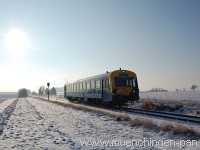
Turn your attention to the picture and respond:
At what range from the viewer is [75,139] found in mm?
11273

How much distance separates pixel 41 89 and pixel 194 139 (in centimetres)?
15946

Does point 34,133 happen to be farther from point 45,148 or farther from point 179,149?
point 179,149

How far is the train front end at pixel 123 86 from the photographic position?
28203mm

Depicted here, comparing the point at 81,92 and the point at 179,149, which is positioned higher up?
the point at 81,92

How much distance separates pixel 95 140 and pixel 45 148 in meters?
1.83

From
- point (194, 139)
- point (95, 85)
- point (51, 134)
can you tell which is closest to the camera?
point (194, 139)

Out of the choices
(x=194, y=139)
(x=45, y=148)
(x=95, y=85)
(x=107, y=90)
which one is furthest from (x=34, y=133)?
(x=95, y=85)

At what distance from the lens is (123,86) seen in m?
29.0

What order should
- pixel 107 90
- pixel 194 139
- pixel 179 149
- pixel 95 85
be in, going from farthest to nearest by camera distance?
pixel 95 85 < pixel 107 90 < pixel 194 139 < pixel 179 149

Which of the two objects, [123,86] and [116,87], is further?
[123,86]

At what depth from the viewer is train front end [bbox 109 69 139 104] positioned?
2820cm

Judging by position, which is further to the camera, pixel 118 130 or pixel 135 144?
pixel 118 130

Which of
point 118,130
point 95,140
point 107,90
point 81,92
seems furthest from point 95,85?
point 95,140

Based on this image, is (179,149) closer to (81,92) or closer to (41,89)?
(81,92)
